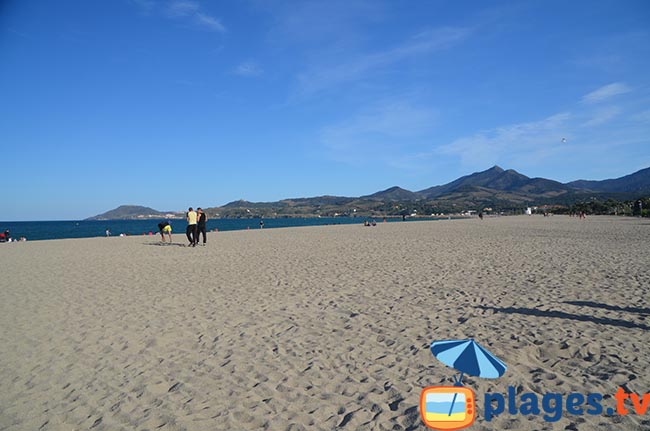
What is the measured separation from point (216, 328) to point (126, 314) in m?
2.03

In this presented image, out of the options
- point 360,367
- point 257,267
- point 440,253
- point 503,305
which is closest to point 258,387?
point 360,367

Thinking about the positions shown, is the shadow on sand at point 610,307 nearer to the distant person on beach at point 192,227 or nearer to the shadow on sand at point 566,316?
the shadow on sand at point 566,316

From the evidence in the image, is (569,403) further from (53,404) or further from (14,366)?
(14,366)

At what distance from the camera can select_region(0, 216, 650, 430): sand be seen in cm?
335

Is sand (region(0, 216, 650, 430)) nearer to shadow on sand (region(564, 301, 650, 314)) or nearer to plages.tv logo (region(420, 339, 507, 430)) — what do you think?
shadow on sand (region(564, 301, 650, 314))

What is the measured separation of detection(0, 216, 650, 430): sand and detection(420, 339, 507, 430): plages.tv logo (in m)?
0.22

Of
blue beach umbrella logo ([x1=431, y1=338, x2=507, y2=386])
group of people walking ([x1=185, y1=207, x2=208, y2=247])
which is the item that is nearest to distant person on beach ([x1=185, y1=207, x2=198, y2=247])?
group of people walking ([x1=185, y1=207, x2=208, y2=247])

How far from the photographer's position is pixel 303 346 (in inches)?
189

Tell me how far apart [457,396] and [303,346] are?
2.21 metres

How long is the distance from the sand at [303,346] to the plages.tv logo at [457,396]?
0.22 metres

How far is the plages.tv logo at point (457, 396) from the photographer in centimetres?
292

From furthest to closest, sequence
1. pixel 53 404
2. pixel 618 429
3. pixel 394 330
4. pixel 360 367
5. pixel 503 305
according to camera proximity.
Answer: pixel 503 305
pixel 394 330
pixel 360 367
pixel 53 404
pixel 618 429

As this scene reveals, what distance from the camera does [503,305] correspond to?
636 cm

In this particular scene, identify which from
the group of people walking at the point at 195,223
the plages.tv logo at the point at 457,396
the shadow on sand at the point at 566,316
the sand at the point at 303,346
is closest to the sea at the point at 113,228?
the group of people walking at the point at 195,223
